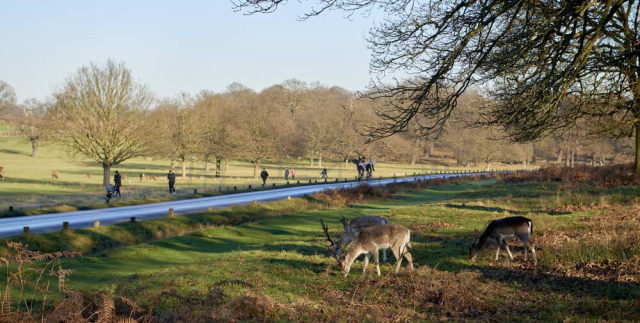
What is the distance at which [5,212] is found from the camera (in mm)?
29594

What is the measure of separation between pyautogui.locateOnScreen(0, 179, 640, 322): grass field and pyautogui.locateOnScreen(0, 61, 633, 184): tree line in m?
3.45

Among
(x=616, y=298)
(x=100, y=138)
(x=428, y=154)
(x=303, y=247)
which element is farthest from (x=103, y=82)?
(x=428, y=154)

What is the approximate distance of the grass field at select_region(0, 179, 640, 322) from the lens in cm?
924

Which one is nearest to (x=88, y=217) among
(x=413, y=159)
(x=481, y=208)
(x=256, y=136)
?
(x=481, y=208)

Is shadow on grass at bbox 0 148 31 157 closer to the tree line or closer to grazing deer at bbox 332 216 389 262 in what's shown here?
the tree line

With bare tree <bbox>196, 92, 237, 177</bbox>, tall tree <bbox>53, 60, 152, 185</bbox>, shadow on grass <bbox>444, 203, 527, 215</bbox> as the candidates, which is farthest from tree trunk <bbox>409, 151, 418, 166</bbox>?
shadow on grass <bbox>444, 203, 527, 215</bbox>

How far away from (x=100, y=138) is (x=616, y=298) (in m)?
50.7

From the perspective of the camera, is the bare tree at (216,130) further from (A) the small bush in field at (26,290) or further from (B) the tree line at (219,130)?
(A) the small bush in field at (26,290)

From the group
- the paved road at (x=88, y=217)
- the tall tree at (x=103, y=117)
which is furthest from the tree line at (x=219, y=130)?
the paved road at (x=88, y=217)

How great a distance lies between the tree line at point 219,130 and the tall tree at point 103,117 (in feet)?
0.32

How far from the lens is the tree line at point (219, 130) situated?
52031 millimetres

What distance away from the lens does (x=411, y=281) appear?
11.1 metres

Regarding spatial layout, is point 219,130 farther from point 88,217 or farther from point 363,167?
point 88,217

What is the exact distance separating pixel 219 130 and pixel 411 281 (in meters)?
67.7
